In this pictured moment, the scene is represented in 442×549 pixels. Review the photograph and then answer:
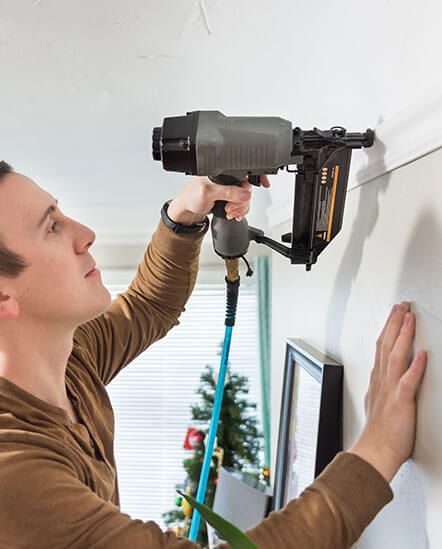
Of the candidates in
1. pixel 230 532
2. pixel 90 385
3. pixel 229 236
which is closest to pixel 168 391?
pixel 90 385

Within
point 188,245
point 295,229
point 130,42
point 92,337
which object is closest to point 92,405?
point 92,337

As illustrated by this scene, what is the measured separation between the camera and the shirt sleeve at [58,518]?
70 centimetres

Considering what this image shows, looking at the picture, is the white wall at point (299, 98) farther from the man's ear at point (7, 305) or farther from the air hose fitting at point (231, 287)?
the man's ear at point (7, 305)

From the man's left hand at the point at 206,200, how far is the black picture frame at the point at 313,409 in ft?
1.06

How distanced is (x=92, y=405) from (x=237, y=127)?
23.4 inches

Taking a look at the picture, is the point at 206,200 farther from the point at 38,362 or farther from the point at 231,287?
the point at 38,362

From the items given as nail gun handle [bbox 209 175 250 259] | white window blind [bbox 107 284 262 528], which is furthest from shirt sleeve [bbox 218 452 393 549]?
white window blind [bbox 107 284 262 528]

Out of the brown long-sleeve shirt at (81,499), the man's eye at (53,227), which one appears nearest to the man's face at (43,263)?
the man's eye at (53,227)

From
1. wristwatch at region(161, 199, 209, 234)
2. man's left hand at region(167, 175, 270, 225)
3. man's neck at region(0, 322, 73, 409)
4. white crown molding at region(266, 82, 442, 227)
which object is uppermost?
white crown molding at region(266, 82, 442, 227)

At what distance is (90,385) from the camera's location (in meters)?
1.15

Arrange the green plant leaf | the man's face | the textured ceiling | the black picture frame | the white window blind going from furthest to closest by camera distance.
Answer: the white window blind
the black picture frame
the man's face
the textured ceiling
the green plant leaf

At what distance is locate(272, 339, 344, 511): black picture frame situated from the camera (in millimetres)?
1068

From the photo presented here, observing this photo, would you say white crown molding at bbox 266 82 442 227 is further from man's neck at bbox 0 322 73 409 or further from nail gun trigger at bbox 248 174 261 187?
man's neck at bbox 0 322 73 409

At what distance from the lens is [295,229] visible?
3.14ft
